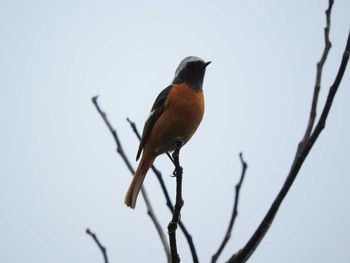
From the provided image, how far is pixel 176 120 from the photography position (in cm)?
500

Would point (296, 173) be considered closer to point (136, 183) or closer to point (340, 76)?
point (340, 76)

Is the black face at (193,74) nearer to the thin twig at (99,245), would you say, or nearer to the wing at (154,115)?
the wing at (154,115)

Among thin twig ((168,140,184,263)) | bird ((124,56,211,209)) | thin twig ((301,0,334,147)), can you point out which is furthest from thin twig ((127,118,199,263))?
bird ((124,56,211,209))

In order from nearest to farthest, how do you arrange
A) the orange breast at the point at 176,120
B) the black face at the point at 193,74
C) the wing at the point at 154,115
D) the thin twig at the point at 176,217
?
1. the thin twig at the point at 176,217
2. the orange breast at the point at 176,120
3. the wing at the point at 154,115
4. the black face at the point at 193,74

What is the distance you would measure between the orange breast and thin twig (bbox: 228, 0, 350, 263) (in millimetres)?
3030

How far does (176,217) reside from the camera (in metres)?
2.43

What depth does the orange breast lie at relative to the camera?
16.4ft

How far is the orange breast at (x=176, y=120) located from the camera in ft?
16.4

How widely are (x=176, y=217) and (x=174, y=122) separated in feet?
8.63

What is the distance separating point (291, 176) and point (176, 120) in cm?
321

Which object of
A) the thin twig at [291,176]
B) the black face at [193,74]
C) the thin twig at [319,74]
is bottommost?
the thin twig at [291,176]

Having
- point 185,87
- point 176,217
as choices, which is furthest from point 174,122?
point 176,217

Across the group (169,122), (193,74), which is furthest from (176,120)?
(193,74)

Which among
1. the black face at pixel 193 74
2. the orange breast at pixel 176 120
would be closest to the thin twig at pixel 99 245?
the orange breast at pixel 176 120
